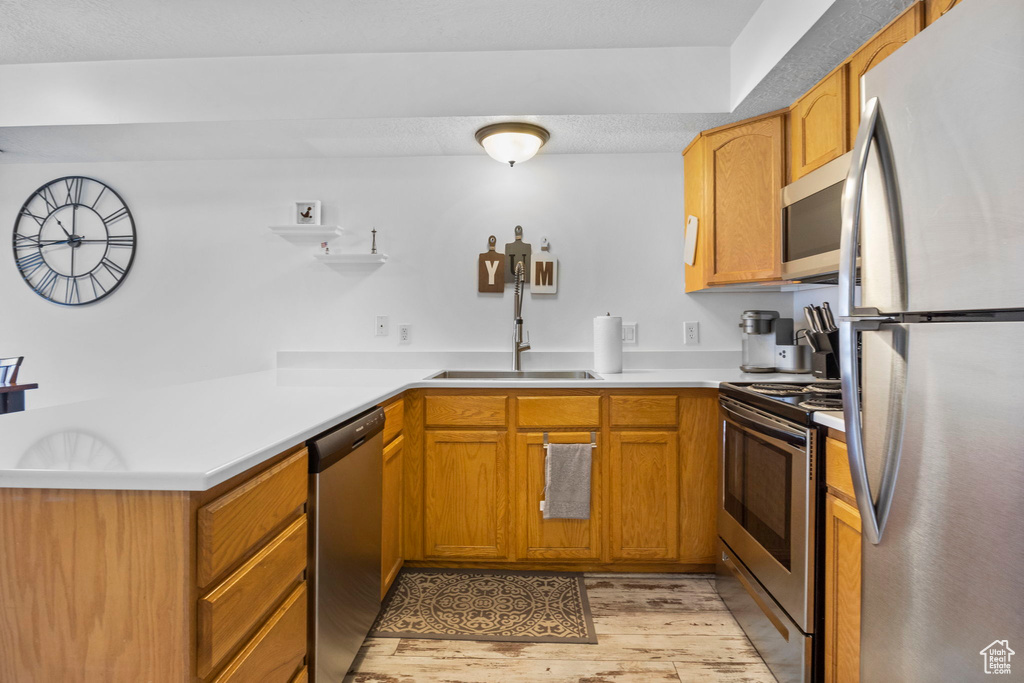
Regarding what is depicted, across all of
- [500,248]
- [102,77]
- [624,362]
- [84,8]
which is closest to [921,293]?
[624,362]

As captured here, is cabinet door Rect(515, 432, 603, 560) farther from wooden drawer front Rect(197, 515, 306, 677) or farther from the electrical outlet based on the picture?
wooden drawer front Rect(197, 515, 306, 677)

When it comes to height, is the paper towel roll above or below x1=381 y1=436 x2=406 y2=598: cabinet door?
above

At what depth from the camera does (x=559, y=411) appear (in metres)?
2.33

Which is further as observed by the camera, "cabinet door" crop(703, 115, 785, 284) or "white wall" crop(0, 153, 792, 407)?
"white wall" crop(0, 153, 792, 407)

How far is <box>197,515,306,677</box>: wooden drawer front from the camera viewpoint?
0.91 meters

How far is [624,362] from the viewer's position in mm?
2908

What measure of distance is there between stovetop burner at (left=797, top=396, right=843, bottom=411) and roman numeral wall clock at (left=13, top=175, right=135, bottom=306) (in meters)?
3.38

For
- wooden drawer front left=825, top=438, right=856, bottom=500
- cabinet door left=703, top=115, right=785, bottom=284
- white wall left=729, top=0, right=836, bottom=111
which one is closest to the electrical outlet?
cabinet door left=703, top=115, right=785, bottom=284

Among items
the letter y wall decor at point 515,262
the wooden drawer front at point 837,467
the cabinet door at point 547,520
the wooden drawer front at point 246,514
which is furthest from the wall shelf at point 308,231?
the wooden drawer front at point 837,467

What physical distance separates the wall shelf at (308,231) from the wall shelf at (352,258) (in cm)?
12

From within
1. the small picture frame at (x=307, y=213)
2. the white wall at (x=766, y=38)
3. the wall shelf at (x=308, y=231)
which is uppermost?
the white wall at (x=766, y=38)

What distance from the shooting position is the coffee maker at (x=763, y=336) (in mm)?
2625

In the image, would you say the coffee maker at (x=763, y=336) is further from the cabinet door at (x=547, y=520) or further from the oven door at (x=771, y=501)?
the cabinet door at (x=547, y=520)

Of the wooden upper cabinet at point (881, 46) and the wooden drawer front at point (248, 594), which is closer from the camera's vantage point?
the wooden drawer front at point (248, 594)
